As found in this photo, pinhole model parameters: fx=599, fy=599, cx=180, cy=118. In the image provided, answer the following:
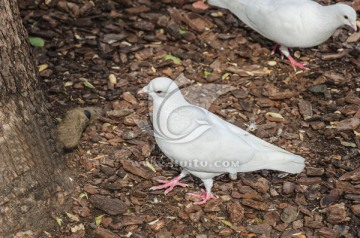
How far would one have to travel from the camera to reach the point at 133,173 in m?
4.82

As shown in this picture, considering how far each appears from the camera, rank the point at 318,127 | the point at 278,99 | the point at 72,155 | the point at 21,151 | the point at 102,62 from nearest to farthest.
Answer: the point at 21,151
the point at 72,155
the point at 318,127
the point at 278,99
the point at 102,62

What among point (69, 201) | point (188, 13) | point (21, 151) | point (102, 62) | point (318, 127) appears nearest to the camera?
point (21, 151)

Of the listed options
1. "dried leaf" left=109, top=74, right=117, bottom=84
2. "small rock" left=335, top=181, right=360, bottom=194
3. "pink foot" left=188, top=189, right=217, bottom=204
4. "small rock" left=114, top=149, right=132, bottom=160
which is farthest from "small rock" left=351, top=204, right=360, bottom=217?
"dried leaf" left=109, top=74, right=117, bottom=84

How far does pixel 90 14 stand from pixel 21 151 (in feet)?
10.1

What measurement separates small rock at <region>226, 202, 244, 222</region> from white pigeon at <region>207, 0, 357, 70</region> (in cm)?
215

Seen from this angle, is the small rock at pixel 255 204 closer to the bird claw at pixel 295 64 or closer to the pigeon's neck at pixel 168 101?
the pigeon's neck at pixel 168 101

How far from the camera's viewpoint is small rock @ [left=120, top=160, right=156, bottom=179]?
479 cm

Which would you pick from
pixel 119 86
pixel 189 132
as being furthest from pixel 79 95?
pixel 189 132

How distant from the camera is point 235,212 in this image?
4.45 meters

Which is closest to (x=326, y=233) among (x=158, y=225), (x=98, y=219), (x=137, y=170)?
(x=158, y=225)

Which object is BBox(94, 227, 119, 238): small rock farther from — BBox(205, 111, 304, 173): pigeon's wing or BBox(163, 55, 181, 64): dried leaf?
BBox(163, 55, 181, 64): dried leaf

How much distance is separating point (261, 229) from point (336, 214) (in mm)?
566

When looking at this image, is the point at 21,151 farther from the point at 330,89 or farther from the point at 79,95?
the point at 330,89

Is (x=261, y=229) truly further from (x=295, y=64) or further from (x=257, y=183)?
(x=295, y=64)
